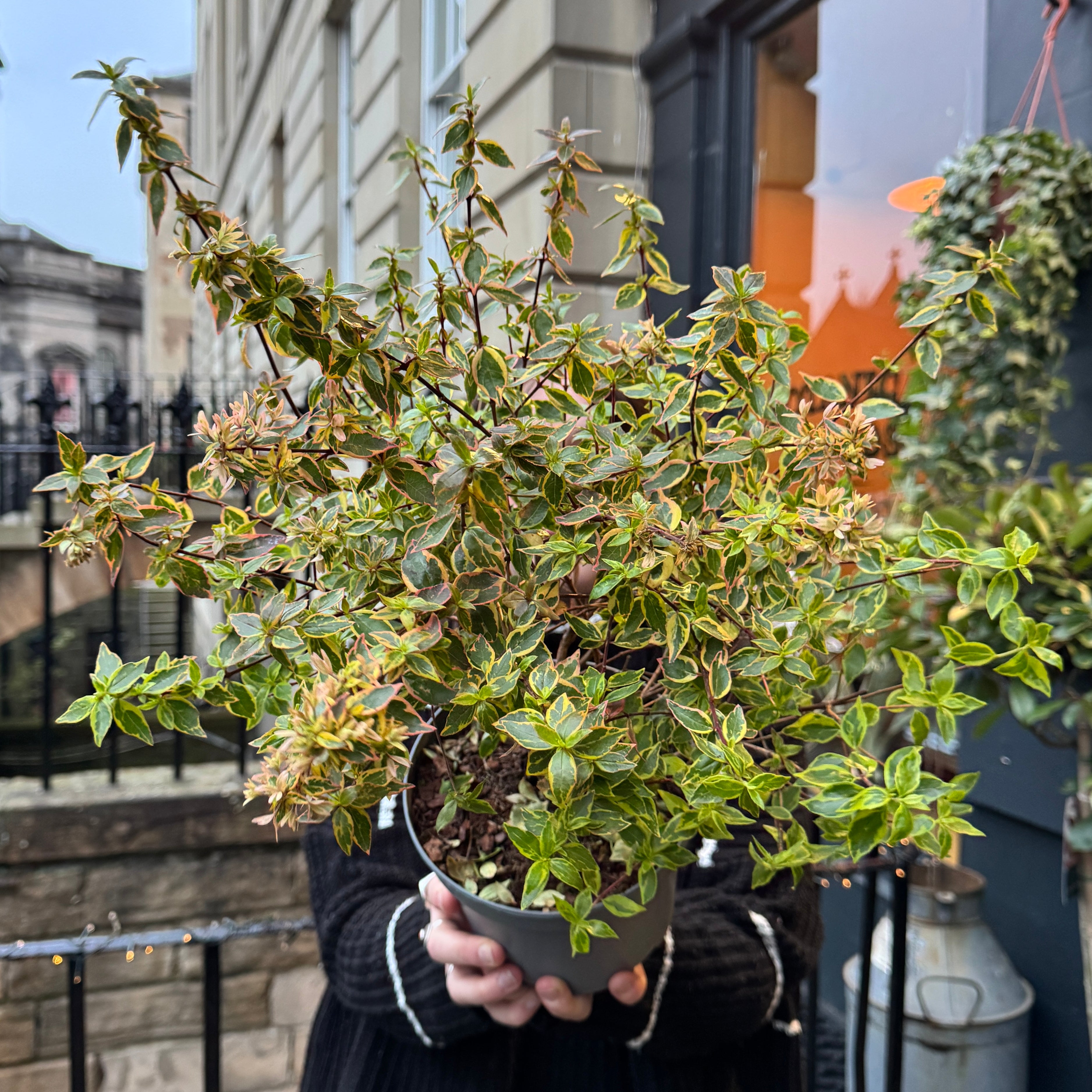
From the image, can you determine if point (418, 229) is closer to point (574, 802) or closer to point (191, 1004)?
point (191, 1004)

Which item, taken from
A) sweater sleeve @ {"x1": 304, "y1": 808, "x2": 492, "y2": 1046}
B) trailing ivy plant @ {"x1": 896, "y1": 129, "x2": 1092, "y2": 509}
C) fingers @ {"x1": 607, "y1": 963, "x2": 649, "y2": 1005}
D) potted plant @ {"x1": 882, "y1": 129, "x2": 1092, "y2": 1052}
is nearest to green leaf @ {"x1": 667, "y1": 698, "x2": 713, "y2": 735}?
fingers @ {"x1": 607, "y1": 963, "x2": 649, "y2": 1005}

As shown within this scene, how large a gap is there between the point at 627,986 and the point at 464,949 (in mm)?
223

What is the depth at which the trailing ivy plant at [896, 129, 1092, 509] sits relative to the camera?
220 centimetres

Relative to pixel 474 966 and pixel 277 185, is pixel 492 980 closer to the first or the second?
pixel 474 966

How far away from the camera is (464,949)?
1121 mm

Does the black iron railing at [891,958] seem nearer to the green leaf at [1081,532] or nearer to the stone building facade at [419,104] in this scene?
the green leaf at [1081,532]

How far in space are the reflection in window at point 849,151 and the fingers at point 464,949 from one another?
2370 millimetres

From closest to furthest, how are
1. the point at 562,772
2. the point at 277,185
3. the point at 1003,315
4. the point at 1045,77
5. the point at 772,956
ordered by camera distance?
the point at 562,772 < the point at 772,956 < the point at 1003,315 < the point at 1045,77 < the point at 277,185

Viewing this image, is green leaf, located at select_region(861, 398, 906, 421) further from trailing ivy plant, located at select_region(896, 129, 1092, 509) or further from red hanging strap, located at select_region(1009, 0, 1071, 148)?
red hanging strap, located at select_region(1009, 0, 1071, 148)

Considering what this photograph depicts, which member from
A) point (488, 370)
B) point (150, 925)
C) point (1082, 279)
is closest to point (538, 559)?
point (488, 370)

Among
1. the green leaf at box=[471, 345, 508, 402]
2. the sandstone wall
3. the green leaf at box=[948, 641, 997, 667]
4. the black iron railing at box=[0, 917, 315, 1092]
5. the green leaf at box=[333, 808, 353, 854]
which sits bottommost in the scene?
the sandstone wall

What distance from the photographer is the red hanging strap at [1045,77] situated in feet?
7.66

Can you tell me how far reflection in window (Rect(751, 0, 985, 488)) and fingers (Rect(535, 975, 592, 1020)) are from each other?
2318 mm

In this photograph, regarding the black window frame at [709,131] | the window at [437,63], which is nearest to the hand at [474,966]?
the black window frame at [709,131]
